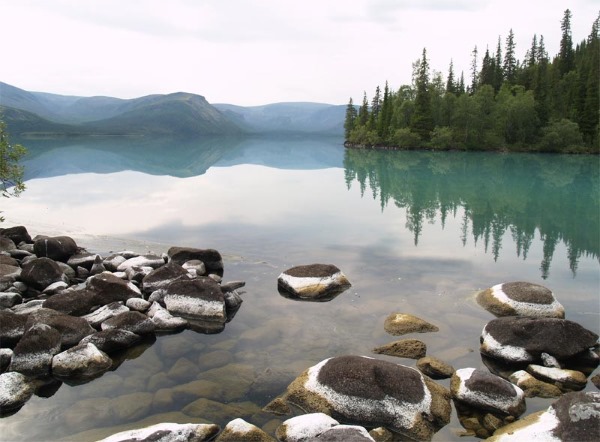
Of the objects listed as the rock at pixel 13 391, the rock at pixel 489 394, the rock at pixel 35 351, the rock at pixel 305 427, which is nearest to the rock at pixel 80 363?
the rock at pixel 35 351

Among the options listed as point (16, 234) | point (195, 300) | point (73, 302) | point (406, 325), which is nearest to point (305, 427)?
point (406, 325)

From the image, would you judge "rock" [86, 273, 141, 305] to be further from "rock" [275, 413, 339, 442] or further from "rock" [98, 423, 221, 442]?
"rock" [275, 413, 339, 442]

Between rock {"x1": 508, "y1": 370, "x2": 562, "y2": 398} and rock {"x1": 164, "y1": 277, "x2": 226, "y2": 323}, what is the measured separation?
8.63 metres

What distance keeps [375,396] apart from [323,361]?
176cm

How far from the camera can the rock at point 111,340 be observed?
12.6m

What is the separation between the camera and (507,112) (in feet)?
353

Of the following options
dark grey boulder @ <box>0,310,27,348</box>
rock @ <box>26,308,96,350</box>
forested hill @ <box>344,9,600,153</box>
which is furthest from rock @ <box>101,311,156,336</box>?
forested hill @ <box>344,9,600,153</box>

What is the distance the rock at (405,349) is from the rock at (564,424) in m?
3.58

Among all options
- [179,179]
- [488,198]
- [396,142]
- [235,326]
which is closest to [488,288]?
[235,326]

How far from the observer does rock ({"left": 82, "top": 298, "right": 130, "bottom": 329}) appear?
1369cm

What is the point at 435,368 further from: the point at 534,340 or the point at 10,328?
the point at 10,328

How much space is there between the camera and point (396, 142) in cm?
11938

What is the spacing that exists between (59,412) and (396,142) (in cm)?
11601

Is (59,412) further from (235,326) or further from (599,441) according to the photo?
(599,441)
